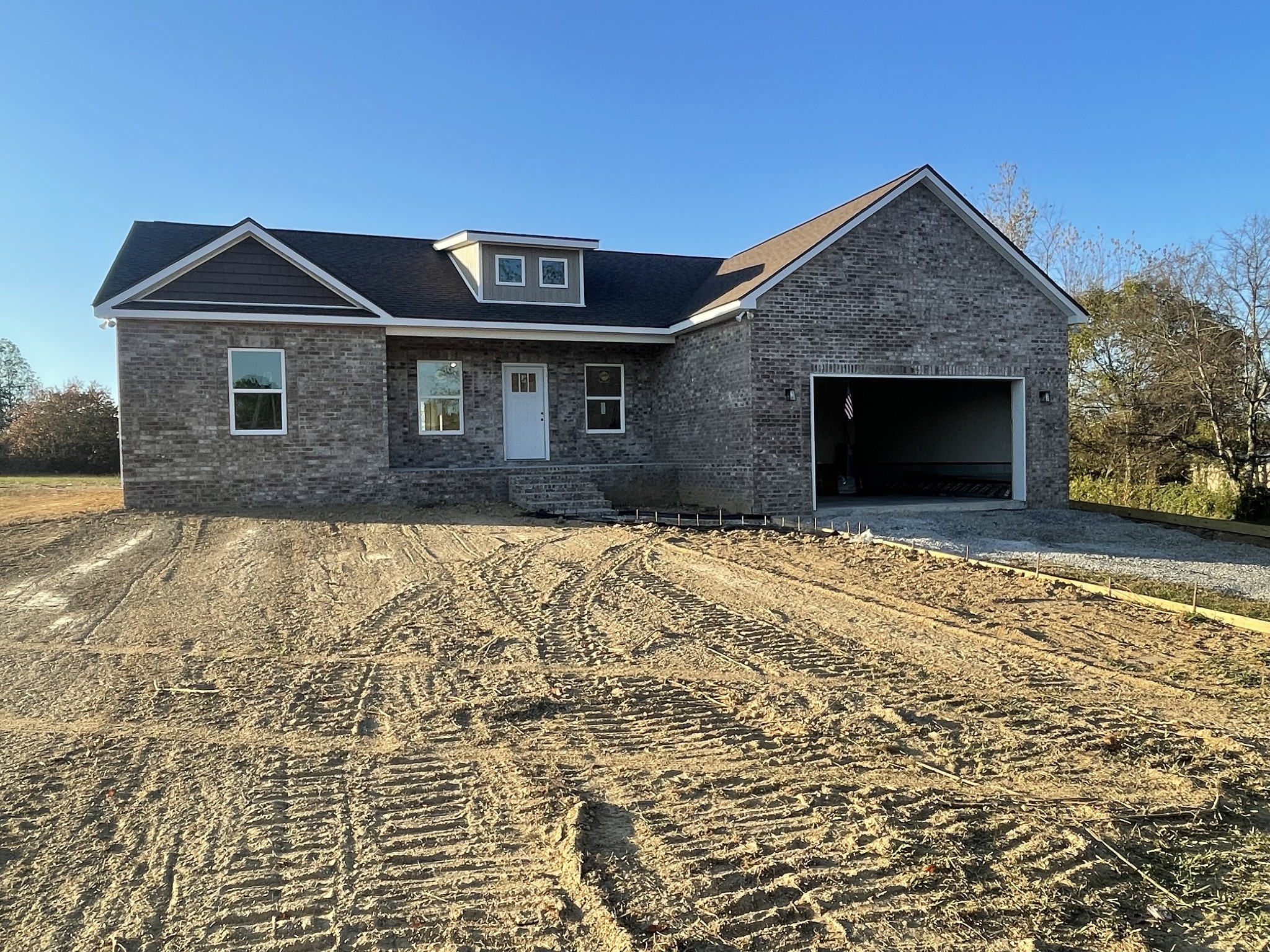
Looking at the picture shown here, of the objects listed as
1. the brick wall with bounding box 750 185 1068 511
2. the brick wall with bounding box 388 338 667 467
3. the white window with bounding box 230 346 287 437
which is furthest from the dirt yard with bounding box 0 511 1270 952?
the brick wall with bounding box 388 338 667 467

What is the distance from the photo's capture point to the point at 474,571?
33.8ft

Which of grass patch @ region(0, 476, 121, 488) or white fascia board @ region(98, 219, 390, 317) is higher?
white fascia board @ region(98, 219, 390, 317)

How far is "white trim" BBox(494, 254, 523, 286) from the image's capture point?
61.6 ft

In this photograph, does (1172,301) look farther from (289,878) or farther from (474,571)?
(289,878)

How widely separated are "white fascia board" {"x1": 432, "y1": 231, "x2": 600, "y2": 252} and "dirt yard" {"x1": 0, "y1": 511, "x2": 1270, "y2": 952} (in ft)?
37.4

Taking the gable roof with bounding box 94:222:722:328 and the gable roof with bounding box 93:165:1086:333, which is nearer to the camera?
the gable roof with bounding box 93:165:1086:333

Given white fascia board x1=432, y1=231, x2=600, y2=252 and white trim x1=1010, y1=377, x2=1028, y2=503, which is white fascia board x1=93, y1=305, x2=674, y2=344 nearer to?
white fascia board x1=432, y1=231, x2=600, y2=252

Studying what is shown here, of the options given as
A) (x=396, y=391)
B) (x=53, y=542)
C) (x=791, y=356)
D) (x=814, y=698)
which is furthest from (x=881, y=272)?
(x=53, y=542)

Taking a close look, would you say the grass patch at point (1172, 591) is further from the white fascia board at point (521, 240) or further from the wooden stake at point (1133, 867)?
the white fascia board at point (521, 240)

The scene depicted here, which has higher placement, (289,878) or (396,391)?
(396,391)

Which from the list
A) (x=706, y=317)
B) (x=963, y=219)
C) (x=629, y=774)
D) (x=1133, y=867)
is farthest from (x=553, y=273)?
(x=1133, y=867)

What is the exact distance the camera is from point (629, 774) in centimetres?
462

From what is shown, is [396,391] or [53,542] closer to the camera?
[53,542]

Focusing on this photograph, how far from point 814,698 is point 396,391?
→ 13.6 meters
